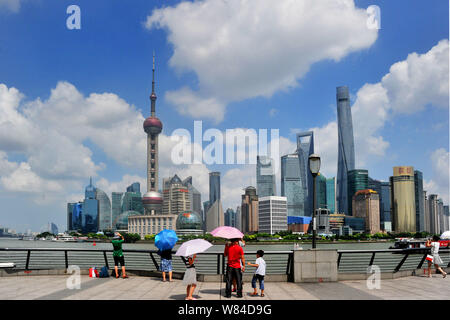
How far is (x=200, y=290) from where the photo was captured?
14.5 meters

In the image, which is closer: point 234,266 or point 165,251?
point 234,266


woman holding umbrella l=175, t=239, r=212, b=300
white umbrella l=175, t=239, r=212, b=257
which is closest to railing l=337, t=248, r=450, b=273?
white umbrella l=175, t=239, r=212, b=257

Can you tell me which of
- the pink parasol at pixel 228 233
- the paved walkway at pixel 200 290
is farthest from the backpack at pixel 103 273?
the pink parasol at pixel 228 233

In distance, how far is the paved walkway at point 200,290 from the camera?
12.9m

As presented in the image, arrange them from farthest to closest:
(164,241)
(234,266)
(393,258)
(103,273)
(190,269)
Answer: (393,258), (103,273), (164,241), (234,266), (190,269)

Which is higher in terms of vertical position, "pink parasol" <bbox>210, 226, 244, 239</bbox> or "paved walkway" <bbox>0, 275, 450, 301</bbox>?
"pink parasol" <bbox>210, 226, 244, 239</bbox>

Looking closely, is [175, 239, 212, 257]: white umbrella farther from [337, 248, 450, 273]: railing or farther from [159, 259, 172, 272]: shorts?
[337, 248, 450, 273]: railing

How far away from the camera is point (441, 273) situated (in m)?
19.2

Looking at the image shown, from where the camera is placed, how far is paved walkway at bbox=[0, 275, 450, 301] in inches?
508

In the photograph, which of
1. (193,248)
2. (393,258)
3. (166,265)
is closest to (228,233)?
(193,248)

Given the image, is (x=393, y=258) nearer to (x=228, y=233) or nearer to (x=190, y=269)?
(x=228, y=233)

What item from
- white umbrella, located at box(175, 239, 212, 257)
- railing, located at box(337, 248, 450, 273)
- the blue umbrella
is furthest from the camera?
railing, located at box(337, 248, 450, 273)

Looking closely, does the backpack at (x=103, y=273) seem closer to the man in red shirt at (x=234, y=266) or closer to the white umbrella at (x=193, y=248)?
the white umbrella at (x=193, y=248)

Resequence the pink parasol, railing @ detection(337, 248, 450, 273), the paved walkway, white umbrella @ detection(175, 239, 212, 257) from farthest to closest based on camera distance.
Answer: railing @ detection(337, 248, 450, 273) → the pink parasol → the paved walkway → white umbrella @ detection(175, 239, 212, 257)
